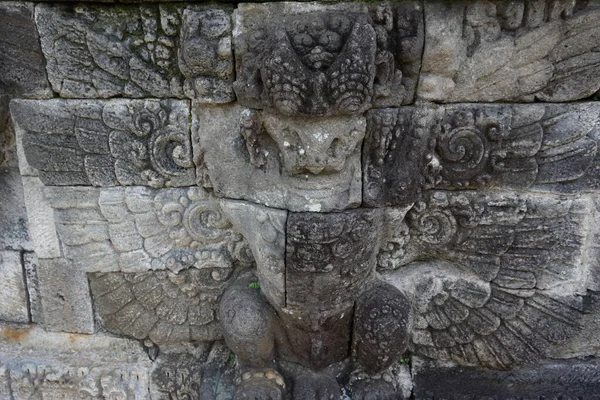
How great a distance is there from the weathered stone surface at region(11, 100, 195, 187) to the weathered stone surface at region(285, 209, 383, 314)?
0.59 metres

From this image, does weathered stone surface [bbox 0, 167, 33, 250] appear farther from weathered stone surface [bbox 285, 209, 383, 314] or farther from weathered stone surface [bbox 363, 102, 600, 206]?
weathered stone surface [bbox 363, 102, 600, 206]

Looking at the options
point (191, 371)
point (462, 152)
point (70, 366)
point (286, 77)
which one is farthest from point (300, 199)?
point (70, 366)

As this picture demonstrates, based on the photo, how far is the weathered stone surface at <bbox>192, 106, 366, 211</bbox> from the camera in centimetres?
172

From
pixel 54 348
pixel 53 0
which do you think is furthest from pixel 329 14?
pixel 54 348

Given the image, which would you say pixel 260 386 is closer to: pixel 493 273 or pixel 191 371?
pixel 191 371

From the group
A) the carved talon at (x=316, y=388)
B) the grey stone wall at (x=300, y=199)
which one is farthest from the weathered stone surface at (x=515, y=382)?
the carved talon at (x=316, y=388)

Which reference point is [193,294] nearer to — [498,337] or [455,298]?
[455,298]

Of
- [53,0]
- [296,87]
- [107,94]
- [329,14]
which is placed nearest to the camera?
[296,87]

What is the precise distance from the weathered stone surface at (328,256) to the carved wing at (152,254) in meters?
0.38

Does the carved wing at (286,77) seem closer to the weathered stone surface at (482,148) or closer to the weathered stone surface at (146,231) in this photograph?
the weathered stone surface at (482,148)

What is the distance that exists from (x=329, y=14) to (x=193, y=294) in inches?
54.6

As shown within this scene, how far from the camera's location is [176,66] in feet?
6.12

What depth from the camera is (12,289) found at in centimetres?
236

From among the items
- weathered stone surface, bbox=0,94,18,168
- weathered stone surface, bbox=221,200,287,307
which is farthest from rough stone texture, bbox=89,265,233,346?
weathered stone surface, bbox=0,94,18,168
